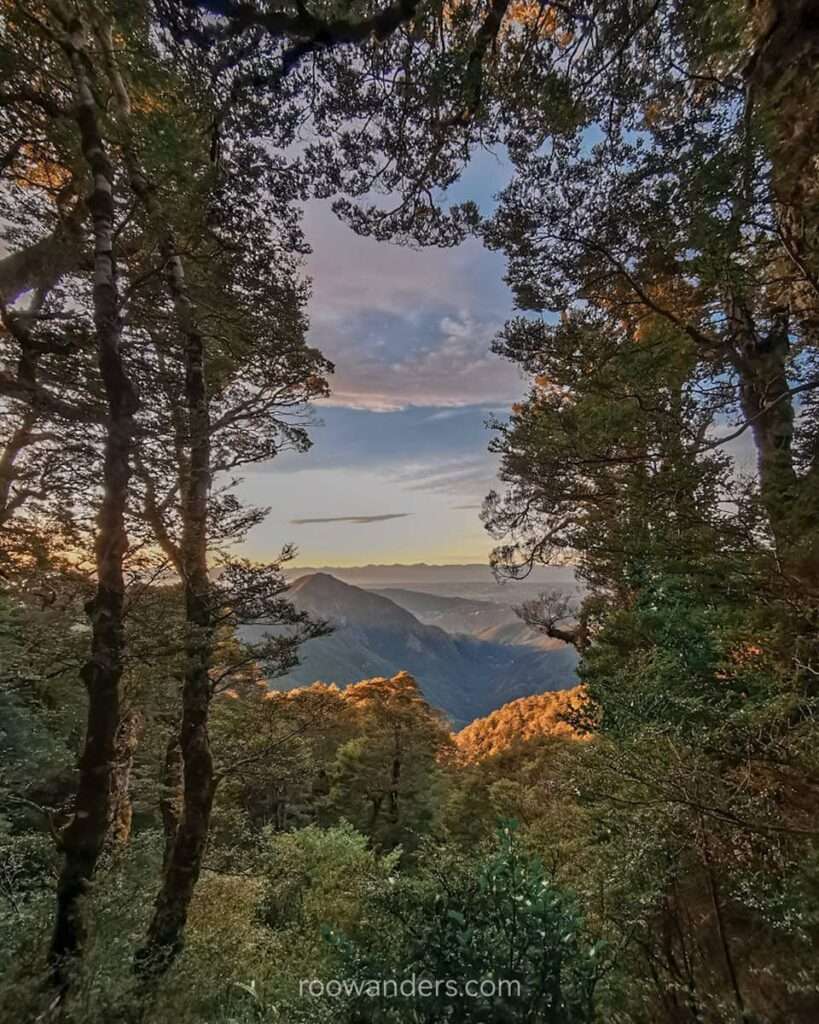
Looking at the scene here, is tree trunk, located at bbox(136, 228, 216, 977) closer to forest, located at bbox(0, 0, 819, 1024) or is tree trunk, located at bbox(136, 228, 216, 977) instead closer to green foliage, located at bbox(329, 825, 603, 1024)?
forest, located at bbox(0, 0, 819, 1024)

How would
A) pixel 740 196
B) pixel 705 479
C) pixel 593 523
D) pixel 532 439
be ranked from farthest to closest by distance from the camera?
pixel 593 523 → pixel 532 439 → pixel 705 479 → pixel 740 196

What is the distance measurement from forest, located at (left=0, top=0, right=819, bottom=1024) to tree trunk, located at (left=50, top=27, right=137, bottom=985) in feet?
0.09

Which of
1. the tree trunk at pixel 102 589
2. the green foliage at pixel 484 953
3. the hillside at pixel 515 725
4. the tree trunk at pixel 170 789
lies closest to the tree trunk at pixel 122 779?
the tree trunk at pixel 170 789

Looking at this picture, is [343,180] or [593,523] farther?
[593,523]

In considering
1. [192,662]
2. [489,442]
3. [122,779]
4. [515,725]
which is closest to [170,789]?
[122,779]

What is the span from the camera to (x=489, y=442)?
695 centimetres

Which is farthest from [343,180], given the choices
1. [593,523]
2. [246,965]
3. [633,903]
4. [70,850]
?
[246,965]

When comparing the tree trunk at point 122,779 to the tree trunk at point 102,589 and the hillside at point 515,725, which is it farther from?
the hillside at point 515,725

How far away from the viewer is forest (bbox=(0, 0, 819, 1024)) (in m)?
3.15

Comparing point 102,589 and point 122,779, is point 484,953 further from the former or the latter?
point 122,779

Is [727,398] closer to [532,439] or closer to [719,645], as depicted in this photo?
[532,439]

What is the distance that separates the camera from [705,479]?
14.2ft

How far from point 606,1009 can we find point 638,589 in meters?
5.76

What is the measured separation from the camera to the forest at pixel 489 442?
315 cm
